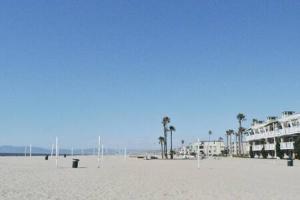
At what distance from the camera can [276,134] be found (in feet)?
299

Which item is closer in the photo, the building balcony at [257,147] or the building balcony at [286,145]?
the building balcony at [286,145]

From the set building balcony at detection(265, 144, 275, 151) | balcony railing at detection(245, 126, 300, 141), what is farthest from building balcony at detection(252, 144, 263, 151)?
building balcony at detection(265, 144, 275, 151)

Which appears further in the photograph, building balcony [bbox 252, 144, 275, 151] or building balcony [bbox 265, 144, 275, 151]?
building balcony [bbox 252, 144, 275, 151]

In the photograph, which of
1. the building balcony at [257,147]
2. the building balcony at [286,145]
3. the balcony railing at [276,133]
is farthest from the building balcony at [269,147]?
the building balcony at [286,145]

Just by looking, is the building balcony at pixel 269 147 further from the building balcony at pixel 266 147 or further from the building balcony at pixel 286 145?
the building balcony at pixel 286 145

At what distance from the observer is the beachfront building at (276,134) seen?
8336 centimetres

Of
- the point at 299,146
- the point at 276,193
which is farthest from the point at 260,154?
the point at 276,193

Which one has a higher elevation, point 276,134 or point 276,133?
point 276,133

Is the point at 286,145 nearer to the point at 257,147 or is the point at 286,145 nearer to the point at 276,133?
the point at 276,133

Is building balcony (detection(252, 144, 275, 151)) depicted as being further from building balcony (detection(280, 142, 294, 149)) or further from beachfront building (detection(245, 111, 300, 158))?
building balcony (detection(280, 142, 294, 149))

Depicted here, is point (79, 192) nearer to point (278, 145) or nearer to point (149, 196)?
point (149, 196)

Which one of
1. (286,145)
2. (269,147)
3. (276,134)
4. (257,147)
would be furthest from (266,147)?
(286,145)

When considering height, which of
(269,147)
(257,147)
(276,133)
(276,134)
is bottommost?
(269,147)

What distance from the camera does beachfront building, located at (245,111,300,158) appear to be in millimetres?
83356
